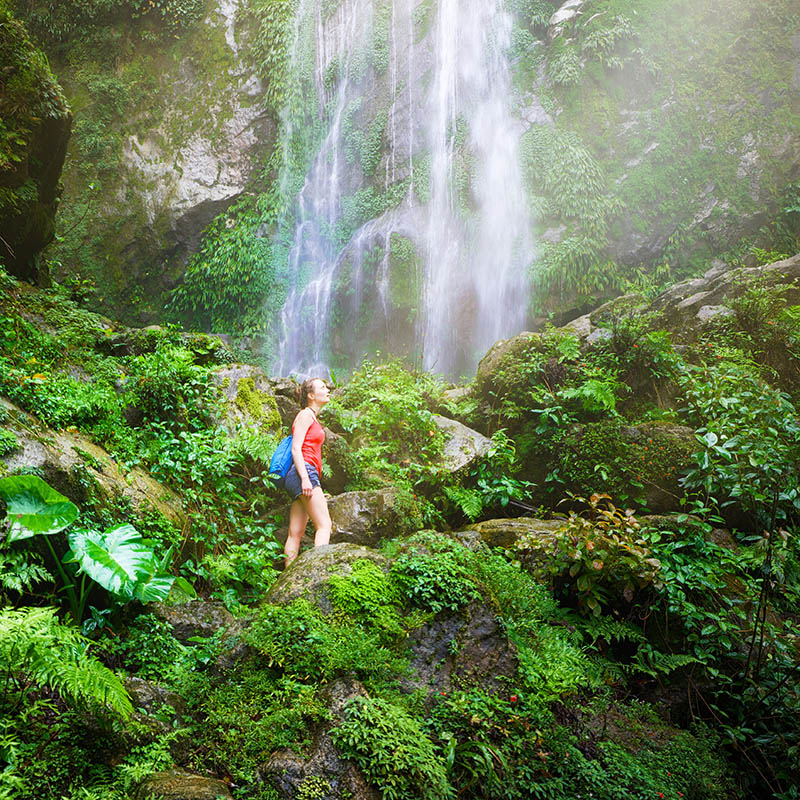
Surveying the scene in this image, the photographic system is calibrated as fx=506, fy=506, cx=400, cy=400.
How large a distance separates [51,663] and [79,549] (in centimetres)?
79

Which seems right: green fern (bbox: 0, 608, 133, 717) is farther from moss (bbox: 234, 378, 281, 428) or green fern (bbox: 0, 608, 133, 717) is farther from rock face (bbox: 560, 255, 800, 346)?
rock face (bbox: 560, 255, 800, 346)

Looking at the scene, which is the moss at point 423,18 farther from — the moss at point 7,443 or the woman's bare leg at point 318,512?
the moss at point 7,443

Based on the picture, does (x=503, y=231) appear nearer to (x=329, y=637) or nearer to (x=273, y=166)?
(x=273, y=166)

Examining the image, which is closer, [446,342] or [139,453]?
[139,453]

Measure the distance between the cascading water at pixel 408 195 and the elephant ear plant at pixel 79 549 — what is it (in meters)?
9.35

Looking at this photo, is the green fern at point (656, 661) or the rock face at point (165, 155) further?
the rock face at point (165, 155)

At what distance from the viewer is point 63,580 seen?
2850mm

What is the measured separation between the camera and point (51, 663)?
78.2 inches

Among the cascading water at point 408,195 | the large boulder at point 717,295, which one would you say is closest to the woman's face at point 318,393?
the large boulder at point 717,295

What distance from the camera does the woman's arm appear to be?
4.32 metres

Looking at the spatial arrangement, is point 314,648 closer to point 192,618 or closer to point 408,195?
point 192,618

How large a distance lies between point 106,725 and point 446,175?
13.7 metres

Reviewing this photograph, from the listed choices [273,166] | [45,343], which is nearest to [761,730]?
[45,343]

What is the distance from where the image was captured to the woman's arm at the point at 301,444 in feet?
14.2
